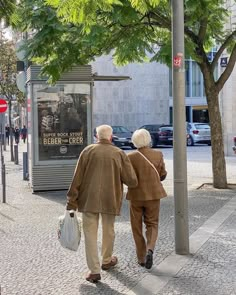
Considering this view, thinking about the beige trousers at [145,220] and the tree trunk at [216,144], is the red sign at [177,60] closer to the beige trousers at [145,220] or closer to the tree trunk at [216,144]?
the beige trousers at [145,220]

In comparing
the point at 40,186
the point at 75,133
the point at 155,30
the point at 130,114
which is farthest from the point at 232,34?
the point at 130,114

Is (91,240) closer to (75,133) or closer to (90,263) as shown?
(90,263)

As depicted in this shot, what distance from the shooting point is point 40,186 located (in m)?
13.4

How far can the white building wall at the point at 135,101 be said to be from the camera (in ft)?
151

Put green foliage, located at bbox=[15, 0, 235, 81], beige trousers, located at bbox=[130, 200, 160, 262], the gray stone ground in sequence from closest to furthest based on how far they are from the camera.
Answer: the gray stone ground < beige trousers, located at bbox=[130, 200, 160, 262] < green foliage, located at bbox=[15, 0, 235, 81]

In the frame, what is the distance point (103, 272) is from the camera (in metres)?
6.23

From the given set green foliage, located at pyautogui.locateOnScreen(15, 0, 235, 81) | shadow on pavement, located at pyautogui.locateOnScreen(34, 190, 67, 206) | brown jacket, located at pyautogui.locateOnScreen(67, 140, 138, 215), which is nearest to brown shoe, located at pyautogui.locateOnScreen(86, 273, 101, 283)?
brown jacket, located at pyautogui.locateOnScreen(67, 140, 138, 215)

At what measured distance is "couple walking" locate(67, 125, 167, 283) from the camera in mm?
5934

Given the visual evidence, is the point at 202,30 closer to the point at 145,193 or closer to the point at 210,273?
the point at 145,193

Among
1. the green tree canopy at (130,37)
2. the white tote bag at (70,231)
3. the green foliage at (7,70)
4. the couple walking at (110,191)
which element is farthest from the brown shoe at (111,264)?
the green foliage at (7,70)

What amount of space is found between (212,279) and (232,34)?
28.9ft

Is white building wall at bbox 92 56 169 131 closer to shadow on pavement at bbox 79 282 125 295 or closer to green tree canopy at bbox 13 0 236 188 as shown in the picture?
green tree canopy at bbox 13 0 236 188

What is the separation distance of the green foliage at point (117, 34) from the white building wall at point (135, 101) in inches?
1254

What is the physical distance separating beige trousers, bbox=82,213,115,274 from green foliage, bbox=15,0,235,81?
16.1ft
